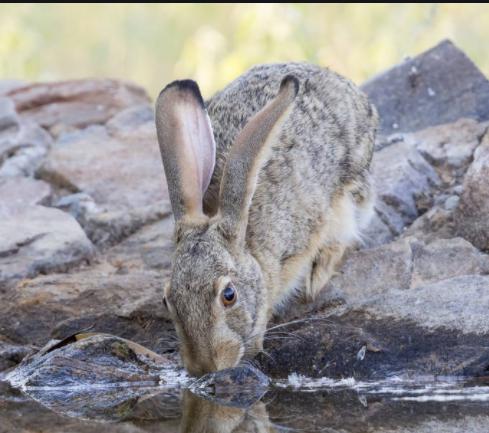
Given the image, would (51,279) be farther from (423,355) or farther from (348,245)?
(423,355)

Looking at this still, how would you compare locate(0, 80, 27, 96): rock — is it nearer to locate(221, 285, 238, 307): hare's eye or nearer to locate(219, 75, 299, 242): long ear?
locate(219, 75, 299, 242): long ear

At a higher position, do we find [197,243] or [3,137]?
[197,243]

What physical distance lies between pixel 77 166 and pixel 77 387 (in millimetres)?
3187

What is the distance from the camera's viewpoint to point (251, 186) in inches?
263

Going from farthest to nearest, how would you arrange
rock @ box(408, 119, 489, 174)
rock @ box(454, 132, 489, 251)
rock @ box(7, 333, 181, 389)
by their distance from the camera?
rock @ box(408, 119, 489, 174) → rock @ box(454, 132, 489, 251) → rock @ box(7, 333, 181, 389)

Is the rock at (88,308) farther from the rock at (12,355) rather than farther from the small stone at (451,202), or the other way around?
the small stone at (451,202)

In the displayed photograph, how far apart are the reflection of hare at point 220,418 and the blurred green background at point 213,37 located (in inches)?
232

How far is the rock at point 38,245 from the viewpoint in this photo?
26.1 ft

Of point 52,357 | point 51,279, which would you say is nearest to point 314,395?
point 52,357

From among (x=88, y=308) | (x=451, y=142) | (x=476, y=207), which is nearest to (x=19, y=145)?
(x=88, y=308)

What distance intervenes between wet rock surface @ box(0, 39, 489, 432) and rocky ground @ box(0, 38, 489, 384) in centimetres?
1

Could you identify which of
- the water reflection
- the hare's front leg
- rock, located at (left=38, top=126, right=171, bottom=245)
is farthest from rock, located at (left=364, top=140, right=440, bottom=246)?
the water reflection

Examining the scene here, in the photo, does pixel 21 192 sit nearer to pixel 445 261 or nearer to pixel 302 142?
pixel 302 142

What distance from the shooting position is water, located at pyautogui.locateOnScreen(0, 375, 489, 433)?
18.3ft
